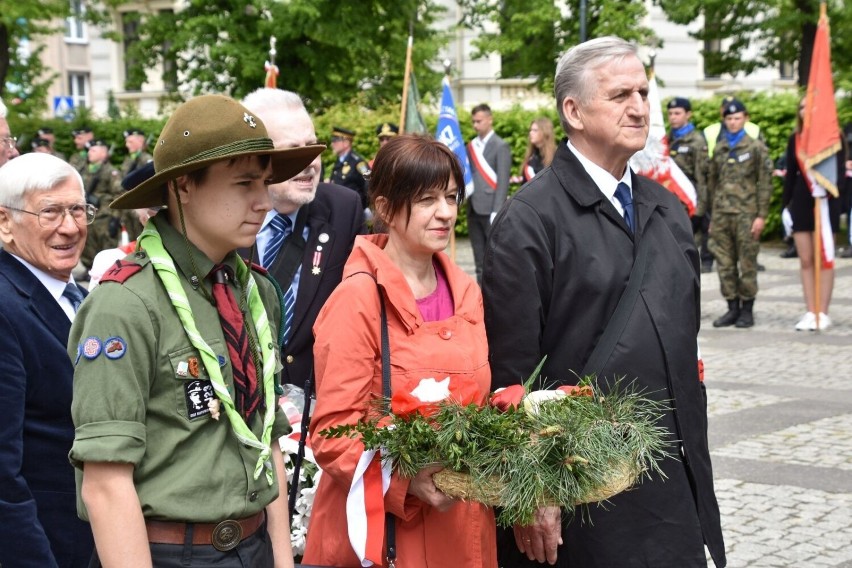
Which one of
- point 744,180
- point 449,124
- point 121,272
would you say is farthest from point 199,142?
point 449,124

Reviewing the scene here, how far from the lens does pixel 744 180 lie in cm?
1310

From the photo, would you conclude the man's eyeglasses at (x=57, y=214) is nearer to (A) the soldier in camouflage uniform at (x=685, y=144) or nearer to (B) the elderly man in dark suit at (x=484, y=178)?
(B) the elderly man in dark suit at (x=484, y=178)

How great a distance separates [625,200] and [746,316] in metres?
9.97

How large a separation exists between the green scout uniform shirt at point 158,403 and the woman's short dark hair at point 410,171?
2.77ft

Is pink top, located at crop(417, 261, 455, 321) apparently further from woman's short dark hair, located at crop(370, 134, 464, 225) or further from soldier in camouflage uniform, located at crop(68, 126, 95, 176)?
soldier in camouflage uniform, located at crop(68, 126, 95, 176)

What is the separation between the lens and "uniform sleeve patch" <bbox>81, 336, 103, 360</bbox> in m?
2.38

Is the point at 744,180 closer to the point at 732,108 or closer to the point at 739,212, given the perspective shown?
the point at 739,212

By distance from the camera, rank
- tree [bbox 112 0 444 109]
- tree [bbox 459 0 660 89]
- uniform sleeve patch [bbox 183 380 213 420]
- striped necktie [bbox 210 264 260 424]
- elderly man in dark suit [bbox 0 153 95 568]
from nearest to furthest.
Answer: uniform sleeve patch [bbox 183 380 213 420]
striped necktie [bbox 210 264 260 424]
elderly man in dark suit [bbox 0 153 95 568]
tree [bbox 112 0 444 109]
tree [bbox 459 0 660 89]

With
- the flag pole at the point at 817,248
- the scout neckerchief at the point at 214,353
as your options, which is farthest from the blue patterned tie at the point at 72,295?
the flag pole at the point at 817,248

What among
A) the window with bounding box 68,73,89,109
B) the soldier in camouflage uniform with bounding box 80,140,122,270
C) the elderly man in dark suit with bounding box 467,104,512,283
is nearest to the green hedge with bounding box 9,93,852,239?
the soldier in camouflage uniform with bounding box 80,140,122,270

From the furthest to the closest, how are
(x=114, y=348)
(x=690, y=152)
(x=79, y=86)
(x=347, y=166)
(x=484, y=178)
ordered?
1. (x=79, y=86)
2. (x=347, y=166)
3. (x=484, y=178)
4. (x=690, y=152)
5. (x=114, y=348)

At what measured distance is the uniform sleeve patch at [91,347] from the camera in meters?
2.38

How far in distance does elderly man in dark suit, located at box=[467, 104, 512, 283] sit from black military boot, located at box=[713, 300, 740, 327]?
3679mm

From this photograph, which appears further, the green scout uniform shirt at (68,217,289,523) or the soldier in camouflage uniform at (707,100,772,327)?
the soldier in camouflage uniform at (707,100,772,327)
